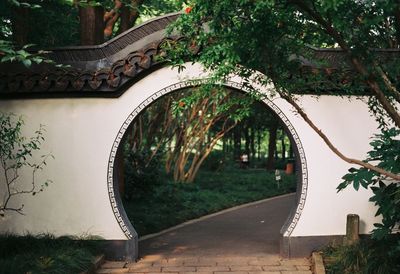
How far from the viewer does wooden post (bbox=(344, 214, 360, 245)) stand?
22.3 feet

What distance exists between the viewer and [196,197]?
42.9 ft

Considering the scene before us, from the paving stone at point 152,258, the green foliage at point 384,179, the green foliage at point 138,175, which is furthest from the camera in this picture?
the green foliage at point 138,175

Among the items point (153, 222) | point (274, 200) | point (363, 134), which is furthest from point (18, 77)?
point (274, 200)

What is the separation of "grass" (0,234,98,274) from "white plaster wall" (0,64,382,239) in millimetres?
252

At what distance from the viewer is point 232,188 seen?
15.6 metres

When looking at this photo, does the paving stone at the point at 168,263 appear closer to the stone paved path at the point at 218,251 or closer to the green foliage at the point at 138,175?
the stone paved path at the point at 218,251

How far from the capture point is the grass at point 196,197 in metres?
10.2

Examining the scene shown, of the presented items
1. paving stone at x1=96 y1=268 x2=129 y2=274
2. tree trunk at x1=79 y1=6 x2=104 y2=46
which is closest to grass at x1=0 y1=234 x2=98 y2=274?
paving stone at x1=96 y1=268 x2=129 y2=274

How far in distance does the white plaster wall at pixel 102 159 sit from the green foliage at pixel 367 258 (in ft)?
2.48

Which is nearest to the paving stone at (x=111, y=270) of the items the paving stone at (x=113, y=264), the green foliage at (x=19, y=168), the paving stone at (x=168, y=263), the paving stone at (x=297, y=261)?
the paving stone at (x=113, y=264)

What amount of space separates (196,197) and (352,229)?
6636 mm

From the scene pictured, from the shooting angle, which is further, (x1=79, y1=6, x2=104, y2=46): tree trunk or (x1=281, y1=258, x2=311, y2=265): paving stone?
(x1=79, y1=6, x2=104, y2=46): tree trunk

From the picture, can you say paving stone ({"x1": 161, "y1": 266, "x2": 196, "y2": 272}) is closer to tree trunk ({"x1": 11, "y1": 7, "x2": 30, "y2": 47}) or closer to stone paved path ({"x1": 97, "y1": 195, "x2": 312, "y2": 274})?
stone paved path ({"x1": 97, "y1": 195, "x2": 312, "y2": 274})

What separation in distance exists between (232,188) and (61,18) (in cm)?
798
